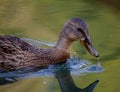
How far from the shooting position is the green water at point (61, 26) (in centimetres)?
690

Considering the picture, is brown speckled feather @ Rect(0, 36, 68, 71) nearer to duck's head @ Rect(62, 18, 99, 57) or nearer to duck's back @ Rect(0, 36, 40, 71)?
duck's back @ Rect(0, 36, 40, 71)

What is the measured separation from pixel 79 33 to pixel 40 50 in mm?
594

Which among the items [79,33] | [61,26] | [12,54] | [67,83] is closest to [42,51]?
[12,54]

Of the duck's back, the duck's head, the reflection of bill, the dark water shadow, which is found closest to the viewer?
the reflection of bill

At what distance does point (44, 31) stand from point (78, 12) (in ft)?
4.34

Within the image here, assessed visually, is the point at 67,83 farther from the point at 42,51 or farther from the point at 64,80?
the point at 42,51

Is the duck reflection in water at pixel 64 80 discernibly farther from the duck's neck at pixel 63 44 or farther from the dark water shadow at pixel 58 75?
the duck's neck at pixel 63 44

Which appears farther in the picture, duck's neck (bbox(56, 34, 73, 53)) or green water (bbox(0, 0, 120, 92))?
duck's neck (bbox(56, 34, 73, 53))

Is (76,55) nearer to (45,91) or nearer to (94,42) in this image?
(94,42)

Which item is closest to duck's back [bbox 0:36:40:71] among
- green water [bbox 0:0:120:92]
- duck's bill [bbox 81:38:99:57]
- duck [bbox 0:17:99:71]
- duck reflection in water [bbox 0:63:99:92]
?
duck [bbox 0:17:99:71]

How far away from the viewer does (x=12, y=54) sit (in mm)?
7406

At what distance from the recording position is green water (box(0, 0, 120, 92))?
6.90 meters

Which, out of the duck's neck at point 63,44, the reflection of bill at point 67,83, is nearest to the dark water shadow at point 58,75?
the reflection of bill at point 67,83

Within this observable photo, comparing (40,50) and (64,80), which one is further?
(40,50)
